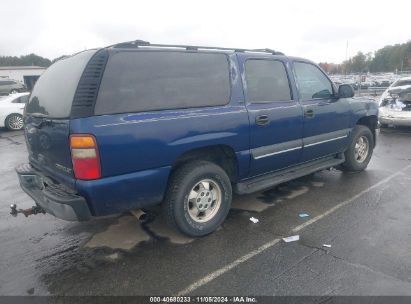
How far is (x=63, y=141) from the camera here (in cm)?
306

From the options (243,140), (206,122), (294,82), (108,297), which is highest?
(294,82)

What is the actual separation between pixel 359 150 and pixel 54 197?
16.6 ft

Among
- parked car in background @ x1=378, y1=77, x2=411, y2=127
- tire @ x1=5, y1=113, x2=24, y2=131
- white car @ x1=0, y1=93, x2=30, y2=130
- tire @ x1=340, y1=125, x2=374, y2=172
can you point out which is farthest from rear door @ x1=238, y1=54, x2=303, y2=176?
tire @ x1=5, y1=113, x2=24, y2=131

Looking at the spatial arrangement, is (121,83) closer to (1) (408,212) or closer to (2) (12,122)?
(1) (408,212)

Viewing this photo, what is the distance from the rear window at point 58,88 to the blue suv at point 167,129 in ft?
0.06

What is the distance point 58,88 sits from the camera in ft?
11.3

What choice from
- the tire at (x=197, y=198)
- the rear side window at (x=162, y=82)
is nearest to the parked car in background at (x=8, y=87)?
the rear side window at (x=162, y=82)

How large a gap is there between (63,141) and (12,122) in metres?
11.5

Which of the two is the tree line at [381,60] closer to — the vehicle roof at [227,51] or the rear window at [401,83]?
the rear window at [401,83]

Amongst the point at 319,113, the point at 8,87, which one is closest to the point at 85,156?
the point at 319,113

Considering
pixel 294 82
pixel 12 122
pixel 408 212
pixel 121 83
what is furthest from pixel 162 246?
pixel 12 122

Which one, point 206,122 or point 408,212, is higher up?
point 206,122

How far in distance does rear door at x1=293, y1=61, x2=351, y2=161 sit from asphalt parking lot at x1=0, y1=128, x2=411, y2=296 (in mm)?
726

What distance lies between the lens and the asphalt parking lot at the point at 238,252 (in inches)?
117
